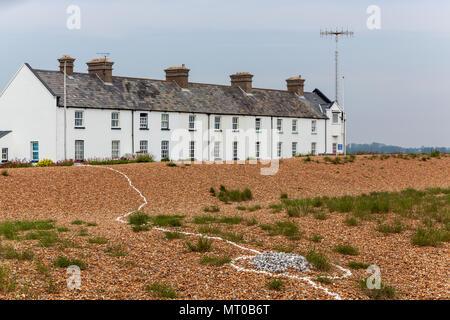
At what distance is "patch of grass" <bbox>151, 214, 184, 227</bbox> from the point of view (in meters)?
16.1

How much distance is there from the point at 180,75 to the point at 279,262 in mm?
40861

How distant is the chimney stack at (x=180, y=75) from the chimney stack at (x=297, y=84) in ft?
48.2

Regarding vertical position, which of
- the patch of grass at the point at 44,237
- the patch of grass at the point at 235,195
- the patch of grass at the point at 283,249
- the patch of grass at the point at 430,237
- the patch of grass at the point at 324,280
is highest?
the patch of grass at the point at 235,195

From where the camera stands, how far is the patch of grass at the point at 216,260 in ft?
37.6

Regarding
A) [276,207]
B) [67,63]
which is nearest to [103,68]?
[67,63]

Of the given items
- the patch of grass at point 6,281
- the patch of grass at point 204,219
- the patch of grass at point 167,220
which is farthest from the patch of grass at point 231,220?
the patch of grass at point 6,281

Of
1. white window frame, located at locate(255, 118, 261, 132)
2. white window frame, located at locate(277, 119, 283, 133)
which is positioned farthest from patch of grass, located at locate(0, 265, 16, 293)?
white window frame, located at locate(277, 119, 283, 133)

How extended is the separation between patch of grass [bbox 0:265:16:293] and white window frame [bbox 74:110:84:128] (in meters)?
32.7

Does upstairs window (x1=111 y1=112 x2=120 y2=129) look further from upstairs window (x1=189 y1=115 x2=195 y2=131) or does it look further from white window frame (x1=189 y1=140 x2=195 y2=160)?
white window frame (x1=189 y1=140 x2=195 y2=160)

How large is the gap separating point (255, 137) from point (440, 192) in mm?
29232

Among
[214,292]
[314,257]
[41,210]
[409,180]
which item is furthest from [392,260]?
[409,180]

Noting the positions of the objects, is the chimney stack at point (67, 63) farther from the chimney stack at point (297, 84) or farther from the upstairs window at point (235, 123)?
the chimney stack at point (297, 84)

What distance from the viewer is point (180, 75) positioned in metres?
50.6

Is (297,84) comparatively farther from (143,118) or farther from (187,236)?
(187,236)
